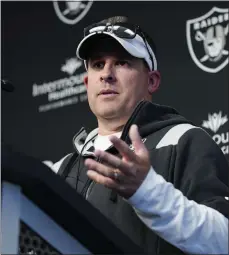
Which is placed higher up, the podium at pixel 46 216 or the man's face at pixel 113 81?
the man's face at pixel 113 81

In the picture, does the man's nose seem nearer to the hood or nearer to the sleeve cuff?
the hood

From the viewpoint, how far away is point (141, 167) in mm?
1047

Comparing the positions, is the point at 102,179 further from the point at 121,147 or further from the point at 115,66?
the point at 115,66

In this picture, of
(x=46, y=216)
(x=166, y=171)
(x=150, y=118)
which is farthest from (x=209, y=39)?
(x=46, y=216)

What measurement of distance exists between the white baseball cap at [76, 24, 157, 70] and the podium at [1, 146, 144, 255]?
83cm

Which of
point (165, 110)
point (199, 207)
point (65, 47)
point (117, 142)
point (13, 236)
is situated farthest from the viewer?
point (65, 47)

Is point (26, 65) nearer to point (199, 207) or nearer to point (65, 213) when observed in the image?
point (199, 207)

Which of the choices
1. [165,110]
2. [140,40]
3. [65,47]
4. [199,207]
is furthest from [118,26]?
[65,47]

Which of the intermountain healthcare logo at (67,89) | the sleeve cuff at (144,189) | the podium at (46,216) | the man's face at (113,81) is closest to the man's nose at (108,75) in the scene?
the man's face at (113,81)

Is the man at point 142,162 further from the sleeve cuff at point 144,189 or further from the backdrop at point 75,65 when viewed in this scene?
the backdrop at point 75,65

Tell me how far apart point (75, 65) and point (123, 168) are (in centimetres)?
189

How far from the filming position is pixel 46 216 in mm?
Answer: 814

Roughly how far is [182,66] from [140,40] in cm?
94

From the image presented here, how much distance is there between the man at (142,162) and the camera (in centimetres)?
105
